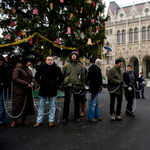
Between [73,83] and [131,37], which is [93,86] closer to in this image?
[73,83]

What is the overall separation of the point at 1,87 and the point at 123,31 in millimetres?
39739

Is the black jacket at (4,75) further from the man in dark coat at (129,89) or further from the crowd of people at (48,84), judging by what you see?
the man in dark coat at (129,89)

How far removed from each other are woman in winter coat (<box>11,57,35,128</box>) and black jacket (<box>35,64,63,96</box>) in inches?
12.6

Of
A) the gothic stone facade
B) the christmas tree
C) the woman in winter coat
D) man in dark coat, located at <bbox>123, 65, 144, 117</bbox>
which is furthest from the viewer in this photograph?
the gothic stone facade

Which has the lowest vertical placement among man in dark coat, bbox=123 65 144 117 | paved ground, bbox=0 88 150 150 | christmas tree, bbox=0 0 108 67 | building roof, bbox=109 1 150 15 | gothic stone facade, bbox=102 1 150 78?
paved ground, bbox=0 88 150 150

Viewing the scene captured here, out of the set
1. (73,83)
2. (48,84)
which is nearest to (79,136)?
(48,84)

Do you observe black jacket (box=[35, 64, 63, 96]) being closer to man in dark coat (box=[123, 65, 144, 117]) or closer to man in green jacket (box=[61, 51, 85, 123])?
man in green jacket (box=[61, 51, 85, 123])

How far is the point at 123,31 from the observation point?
39.6 metres

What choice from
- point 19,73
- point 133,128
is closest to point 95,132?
point 133,128

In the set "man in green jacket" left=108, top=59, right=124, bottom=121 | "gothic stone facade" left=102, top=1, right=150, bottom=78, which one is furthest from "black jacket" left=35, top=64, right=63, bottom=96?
"gothic stone facade" left=102, top=1, right=150, bottom=78

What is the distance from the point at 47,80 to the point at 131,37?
38.3m

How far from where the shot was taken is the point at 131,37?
38.4m

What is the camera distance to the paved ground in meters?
2.99

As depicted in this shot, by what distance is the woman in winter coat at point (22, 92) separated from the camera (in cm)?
425
